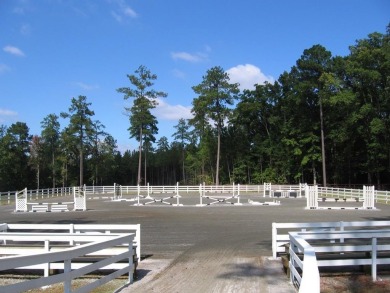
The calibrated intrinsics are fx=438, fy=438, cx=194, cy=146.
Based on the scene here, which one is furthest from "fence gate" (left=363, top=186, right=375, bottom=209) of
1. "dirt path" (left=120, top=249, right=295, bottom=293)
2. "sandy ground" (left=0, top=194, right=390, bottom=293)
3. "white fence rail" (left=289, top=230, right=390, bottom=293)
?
"white fence rail" (left=289, top=230, right=390, bottom=293)

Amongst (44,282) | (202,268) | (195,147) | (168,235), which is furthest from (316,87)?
(44,282)

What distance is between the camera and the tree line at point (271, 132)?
61000mm

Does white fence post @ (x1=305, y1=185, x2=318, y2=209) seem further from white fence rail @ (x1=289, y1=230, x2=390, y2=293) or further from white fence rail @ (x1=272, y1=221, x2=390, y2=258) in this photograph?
white fence rail @ (x1=289, y1=230, x2=390, y2=293)

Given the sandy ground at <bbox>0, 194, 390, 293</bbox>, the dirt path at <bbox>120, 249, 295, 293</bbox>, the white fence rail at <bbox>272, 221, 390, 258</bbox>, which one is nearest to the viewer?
the dirt path at <bbox>120, 249, 295, 293</bbox>

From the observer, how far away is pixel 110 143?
116 metres

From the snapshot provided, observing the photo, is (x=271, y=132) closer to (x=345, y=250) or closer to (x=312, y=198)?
(x=312, y=198)

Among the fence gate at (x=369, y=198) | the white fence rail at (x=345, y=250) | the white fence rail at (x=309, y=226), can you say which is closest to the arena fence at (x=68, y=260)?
the white fence rail at (x=345, y=250)

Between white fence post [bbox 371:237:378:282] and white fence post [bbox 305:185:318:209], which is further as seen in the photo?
white fence post [bbox 305:185:318:209]

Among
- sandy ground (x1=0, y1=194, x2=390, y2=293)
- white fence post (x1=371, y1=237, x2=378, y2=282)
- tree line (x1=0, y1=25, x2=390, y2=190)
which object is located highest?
tree line (x1=0, y1=25, x2=390, y2=190)

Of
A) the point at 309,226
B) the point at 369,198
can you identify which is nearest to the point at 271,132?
the point at 369,198

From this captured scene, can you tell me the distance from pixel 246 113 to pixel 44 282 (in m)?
87.0

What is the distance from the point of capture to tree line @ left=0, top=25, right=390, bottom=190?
61.0 metres

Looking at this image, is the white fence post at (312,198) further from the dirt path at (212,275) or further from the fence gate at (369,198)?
the dirt path at (212,275)

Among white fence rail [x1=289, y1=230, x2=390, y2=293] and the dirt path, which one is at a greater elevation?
white fence rail [x1=289, y1=230, x2=390, y2=293]
